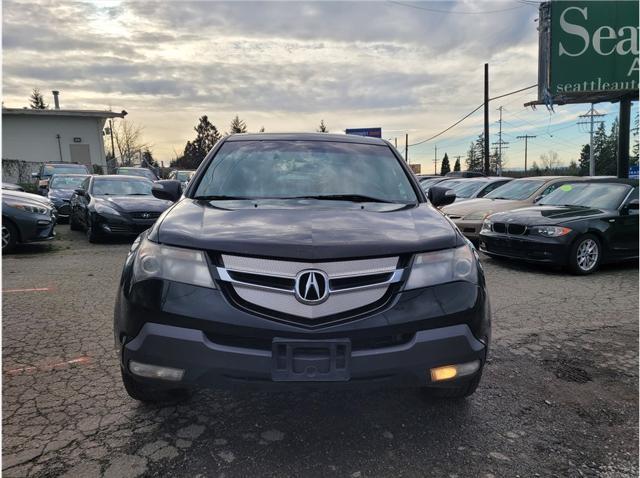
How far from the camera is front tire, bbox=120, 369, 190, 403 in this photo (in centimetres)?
252

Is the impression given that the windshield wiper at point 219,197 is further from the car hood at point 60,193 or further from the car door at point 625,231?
the car hood at point 60,193

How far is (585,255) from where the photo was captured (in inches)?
270

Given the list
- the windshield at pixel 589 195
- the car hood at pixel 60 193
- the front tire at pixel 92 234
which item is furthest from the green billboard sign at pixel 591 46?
the car hood at pixel 60 193

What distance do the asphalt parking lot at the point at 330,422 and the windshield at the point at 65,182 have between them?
1126 cm

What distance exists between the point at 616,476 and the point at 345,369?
4.67 feet

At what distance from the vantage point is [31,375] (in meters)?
3.16

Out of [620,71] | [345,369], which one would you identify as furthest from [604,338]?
[620,71]

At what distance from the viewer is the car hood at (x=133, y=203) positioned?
361 inches

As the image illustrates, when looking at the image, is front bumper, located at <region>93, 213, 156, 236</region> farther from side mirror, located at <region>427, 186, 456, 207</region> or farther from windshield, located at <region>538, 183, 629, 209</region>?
windshield, located at <region>538, 183, 629, 209</region>

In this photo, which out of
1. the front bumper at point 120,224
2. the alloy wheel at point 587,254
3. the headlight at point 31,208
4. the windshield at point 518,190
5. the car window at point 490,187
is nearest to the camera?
the alloy wheel at point 587,254

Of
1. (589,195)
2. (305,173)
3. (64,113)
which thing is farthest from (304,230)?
(64,113)

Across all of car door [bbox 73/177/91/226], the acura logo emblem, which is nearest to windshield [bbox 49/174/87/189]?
car door [bbox 73/177/91/226]

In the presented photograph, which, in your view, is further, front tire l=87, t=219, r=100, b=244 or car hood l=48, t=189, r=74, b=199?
car hood l=48, t=189, r=74, b=199

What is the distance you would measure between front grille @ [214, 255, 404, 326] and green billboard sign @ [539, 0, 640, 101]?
1406 centimetres
